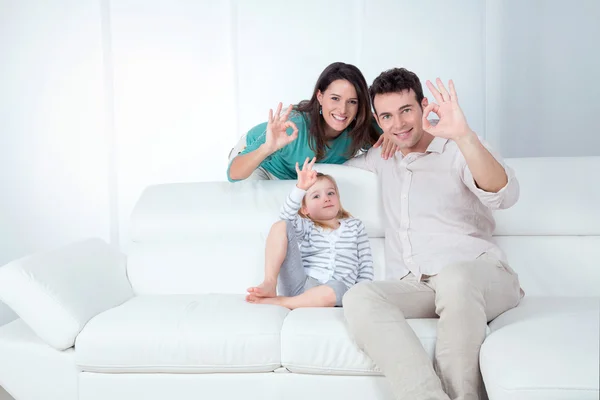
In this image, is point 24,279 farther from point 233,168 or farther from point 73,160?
point 73,160

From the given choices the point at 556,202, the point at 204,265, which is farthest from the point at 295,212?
the point at 556,202

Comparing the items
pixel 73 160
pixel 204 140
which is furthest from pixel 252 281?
pixel 73 160

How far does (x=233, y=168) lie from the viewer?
8.34 ft

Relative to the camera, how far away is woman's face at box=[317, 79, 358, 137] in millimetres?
2471

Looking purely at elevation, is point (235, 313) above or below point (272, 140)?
below

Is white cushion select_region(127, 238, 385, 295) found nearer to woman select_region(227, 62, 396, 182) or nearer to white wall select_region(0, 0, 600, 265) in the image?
woman select_region(227, 62, 396, 182)

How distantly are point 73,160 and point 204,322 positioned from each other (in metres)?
2.24

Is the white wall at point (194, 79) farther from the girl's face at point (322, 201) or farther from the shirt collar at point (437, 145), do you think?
the shirt collar at point (437, 145)

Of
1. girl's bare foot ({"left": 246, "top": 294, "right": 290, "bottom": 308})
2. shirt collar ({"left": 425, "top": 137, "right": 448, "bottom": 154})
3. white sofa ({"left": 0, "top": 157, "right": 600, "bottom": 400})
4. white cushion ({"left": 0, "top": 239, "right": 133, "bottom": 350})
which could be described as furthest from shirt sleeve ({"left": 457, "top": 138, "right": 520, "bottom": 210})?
white cushion ({"left": 0, "top": 239, "right": 133, "bottom": 350})

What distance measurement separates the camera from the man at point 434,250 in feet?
5.77

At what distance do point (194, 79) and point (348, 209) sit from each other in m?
1.76

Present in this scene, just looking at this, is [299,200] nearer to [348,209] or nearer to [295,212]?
[295,212]

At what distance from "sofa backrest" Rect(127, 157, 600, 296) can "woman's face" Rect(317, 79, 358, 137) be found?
0.16 metres

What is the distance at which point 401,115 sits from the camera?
2.18m
